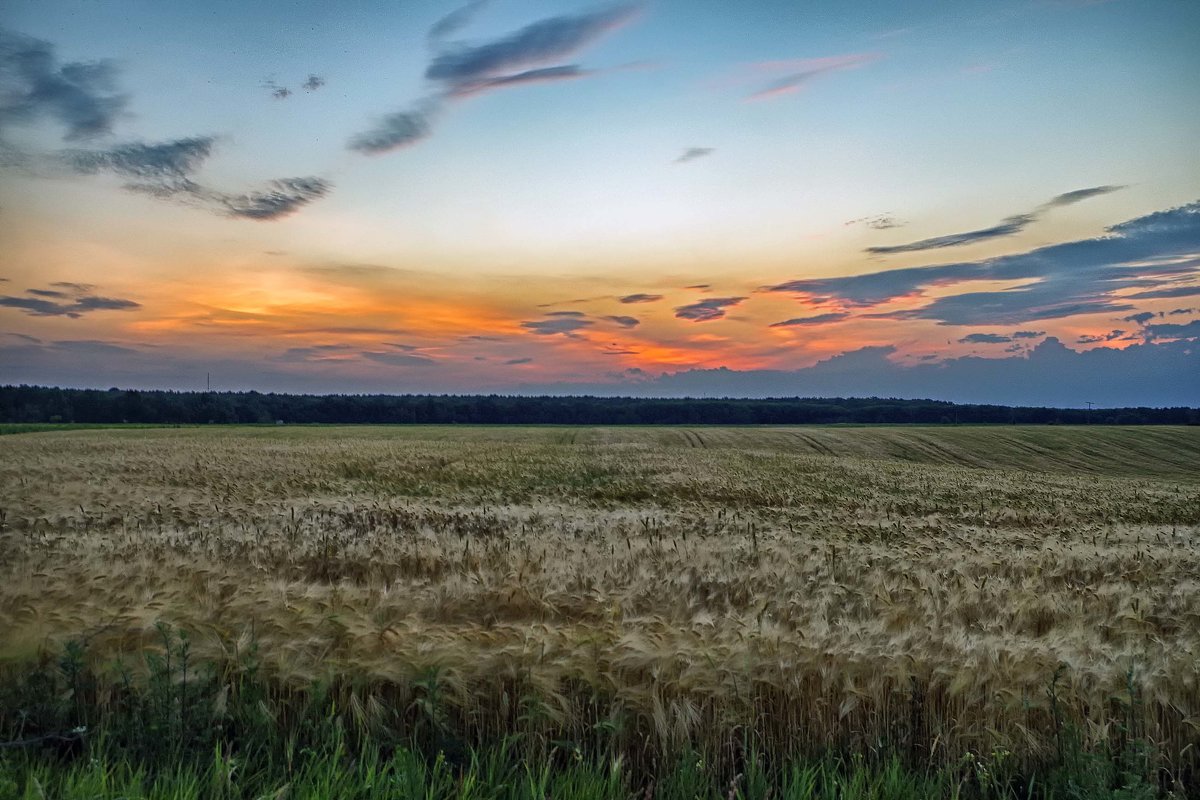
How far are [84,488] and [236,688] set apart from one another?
1527cm

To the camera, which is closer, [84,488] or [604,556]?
[604,556]

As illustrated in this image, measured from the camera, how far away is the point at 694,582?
7125 millimetres

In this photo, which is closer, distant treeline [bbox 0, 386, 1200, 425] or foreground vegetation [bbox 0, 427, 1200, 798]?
foreground vegetation [bbox 0, 427, 1200, 798]

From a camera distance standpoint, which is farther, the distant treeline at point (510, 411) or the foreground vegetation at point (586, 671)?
the distant treeline at point (510, 411)

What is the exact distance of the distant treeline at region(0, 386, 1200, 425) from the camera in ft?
394

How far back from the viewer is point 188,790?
3021 mm

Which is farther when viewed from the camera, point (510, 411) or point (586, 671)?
point (510, 411)

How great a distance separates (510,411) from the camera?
489ft

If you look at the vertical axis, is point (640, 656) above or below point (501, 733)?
above

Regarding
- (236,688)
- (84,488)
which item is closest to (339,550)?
(236,688)

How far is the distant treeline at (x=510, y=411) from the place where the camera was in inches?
4729

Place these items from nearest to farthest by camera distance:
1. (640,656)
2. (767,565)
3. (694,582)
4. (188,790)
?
(188,790) < (640,656) < (694,582) < (767,565)

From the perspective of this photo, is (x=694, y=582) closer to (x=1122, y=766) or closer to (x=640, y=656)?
(x=640, y=656)

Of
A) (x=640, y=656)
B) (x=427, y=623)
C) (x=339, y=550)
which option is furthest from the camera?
(x=339, y=550)
